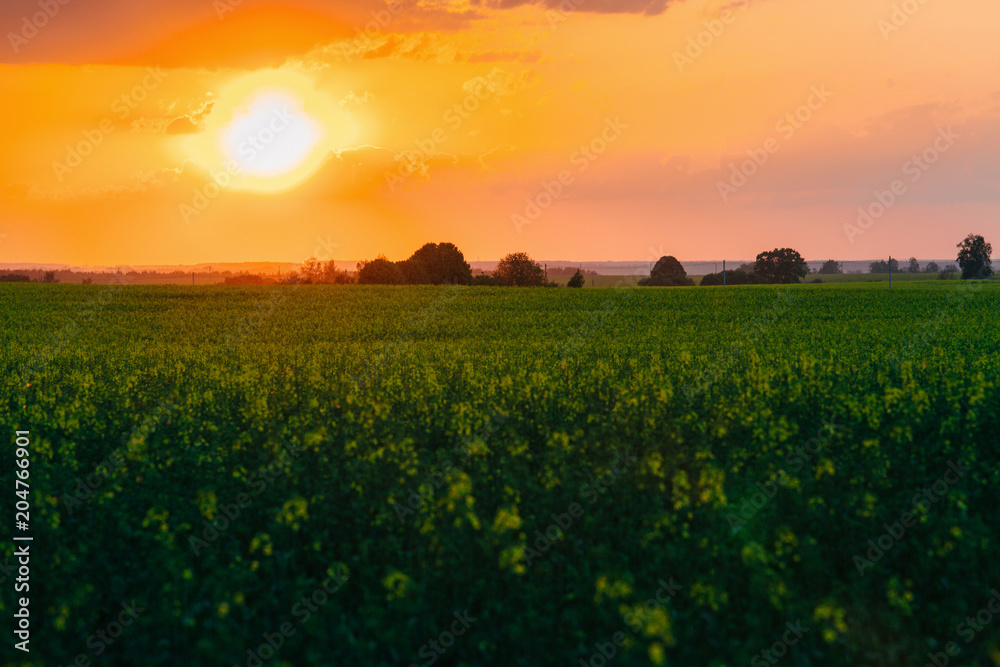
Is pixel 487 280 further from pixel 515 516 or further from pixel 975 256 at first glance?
pixel 515 516

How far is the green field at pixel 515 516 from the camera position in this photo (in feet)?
25.3

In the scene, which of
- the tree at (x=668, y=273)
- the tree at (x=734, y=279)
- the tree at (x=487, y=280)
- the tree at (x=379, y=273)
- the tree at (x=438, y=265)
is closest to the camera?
the tree at (x=379, y=273)

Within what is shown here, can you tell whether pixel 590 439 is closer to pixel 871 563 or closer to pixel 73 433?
pixel 871 563

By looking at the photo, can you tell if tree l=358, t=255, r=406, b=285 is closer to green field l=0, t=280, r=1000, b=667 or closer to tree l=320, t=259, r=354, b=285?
tree l=320, t=259, r=354, b=285

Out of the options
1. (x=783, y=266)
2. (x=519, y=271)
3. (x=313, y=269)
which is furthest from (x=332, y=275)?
(x=783, y=266)

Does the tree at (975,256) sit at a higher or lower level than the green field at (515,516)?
higher

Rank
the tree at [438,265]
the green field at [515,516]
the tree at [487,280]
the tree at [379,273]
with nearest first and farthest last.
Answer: the green field at [515,516]
the tree at [379,273]
the tree at [438,265]
the tree at [487,280]

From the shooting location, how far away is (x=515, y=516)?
26.2 feet

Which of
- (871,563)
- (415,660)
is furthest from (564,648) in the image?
(871,563)

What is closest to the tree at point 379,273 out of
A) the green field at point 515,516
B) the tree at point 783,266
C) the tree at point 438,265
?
the tree at point 438,265

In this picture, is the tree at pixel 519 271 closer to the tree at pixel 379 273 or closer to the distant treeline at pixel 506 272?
the distant treeline at pixel 506 272

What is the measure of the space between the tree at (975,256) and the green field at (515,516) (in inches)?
4605

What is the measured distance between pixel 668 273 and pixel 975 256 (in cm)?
4718

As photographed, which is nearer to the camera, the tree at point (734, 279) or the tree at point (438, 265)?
the tree at point (438, 265)
